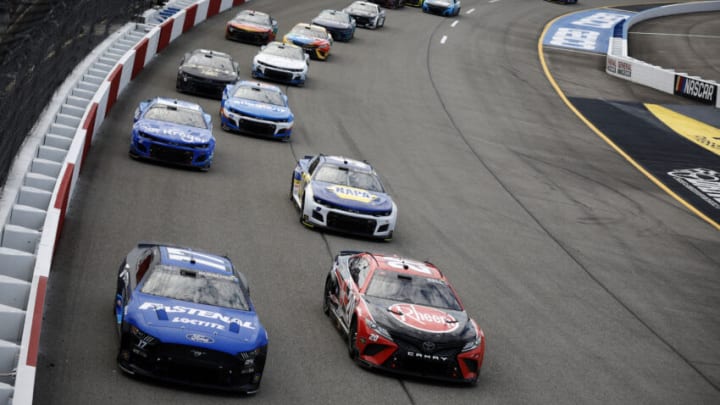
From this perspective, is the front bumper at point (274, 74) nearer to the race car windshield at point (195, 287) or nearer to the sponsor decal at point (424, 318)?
the sponsor decal at point (424, 318)

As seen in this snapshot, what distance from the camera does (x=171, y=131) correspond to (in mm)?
21547

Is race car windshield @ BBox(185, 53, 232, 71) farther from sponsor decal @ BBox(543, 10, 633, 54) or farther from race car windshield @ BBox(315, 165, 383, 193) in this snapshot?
sponsor decal @ BBox(543, 10, 633, 54)

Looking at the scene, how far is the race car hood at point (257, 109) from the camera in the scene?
25828mm

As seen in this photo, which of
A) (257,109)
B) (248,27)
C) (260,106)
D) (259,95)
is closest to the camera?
(257,109)

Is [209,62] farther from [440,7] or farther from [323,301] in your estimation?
[440,7]

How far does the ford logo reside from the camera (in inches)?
450

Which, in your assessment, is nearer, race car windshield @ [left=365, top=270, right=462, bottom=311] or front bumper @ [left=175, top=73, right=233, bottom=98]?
race car windshield @ [left=365, top=270, right=462, bottom=311]

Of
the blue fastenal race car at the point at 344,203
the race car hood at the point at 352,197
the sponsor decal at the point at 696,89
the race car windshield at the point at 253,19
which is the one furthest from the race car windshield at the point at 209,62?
the sponsor decal at the point at 696,89

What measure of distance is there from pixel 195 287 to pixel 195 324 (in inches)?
38.1

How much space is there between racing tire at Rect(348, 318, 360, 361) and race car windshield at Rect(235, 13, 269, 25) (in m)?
26.3

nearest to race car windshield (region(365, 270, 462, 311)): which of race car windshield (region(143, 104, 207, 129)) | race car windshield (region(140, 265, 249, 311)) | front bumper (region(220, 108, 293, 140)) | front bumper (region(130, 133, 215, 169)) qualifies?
race car windshield (region(140, 265, 249, 311))

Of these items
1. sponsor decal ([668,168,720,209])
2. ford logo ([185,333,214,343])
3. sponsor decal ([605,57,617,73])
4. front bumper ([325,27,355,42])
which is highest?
ford logo ([185,333,214,343])

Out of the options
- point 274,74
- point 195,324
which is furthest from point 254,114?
point 195,324

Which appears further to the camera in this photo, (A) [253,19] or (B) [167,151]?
(A) [253,19]
